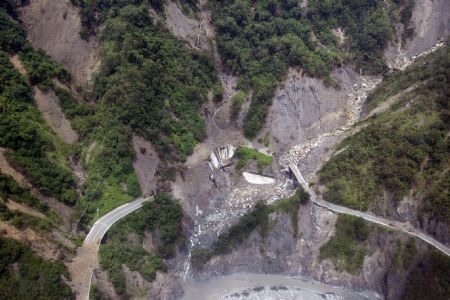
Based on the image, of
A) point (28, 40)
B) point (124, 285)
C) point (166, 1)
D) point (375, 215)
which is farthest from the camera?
point (166, 1)

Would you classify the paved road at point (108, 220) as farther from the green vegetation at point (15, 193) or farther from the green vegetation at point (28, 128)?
the green vegetation at point (15, 193)

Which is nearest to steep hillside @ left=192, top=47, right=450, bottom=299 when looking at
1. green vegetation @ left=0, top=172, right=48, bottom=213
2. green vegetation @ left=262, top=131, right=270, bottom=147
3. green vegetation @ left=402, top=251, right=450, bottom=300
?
green vegetation @ left=402, top=251, right=450, bottom=300

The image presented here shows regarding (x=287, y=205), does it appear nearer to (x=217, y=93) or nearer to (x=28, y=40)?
(x=217, y=93)

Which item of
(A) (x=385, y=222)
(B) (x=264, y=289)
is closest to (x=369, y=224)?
(A) (x=385, y=222)

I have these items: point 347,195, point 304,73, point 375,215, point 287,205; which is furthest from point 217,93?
point 375,215

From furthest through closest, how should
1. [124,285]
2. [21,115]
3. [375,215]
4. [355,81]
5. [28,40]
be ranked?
[355,81], [28,40], [375,215], [21,115], [124,285]

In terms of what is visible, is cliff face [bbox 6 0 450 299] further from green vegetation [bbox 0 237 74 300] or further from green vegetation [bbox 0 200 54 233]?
green vegetation [bbox 0 200 54 233]
